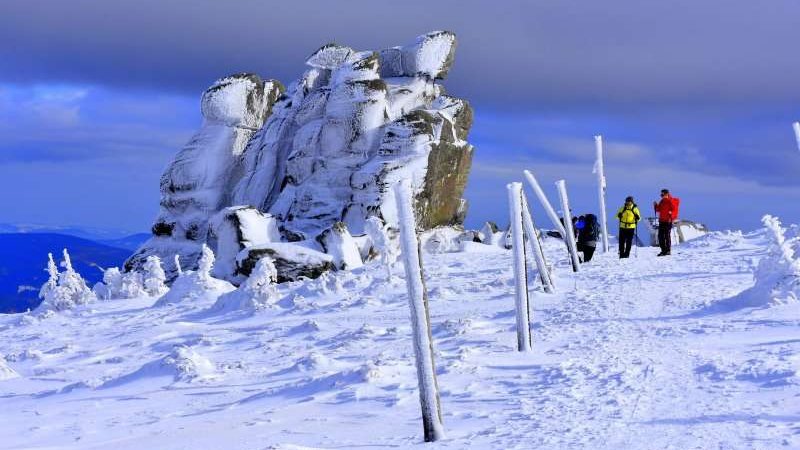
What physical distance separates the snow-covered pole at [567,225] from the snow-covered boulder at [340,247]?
920 centimetres

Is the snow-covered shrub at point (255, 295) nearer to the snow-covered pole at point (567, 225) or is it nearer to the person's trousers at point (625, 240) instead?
the snow-covered pole at point (567, 225)

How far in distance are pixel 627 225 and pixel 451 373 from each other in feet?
46.1

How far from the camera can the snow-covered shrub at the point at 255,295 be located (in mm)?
19391

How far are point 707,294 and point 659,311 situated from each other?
196 centimetres

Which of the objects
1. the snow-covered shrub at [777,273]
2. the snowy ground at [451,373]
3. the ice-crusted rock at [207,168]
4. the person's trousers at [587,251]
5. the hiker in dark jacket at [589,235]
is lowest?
the snowy ground at [451,373]

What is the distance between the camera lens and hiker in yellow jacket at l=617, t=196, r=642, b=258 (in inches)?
893

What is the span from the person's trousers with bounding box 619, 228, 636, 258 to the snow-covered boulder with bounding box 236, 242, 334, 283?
9.90m

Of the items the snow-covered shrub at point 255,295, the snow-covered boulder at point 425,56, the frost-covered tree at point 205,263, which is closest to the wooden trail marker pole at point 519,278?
the snow-covered shrub at point 255,295

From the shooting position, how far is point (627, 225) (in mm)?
22766

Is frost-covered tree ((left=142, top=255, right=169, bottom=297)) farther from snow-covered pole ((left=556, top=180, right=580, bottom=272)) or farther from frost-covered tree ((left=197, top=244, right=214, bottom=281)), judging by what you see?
snow-covered pole ((left=556, top=180, right=580, bottom=272))

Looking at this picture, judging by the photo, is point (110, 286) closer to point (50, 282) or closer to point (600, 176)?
Result: point (50, 282)

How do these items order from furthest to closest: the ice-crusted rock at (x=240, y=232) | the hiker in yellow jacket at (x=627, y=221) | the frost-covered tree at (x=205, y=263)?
the ice-crusted rock at (x=240, y=232) < the frost-covered tree at (x=205, y=263) < the hiker in yellow jacket at (x=627, y=221)

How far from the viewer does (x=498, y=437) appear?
23.3 ft

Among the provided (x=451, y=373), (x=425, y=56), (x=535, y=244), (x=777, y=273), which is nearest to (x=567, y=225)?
(x=535, y=244)
